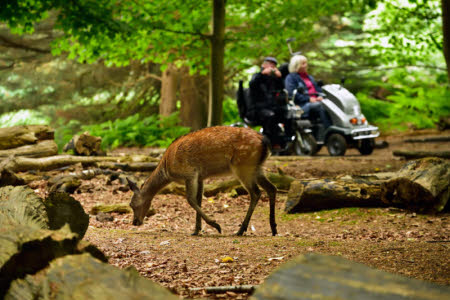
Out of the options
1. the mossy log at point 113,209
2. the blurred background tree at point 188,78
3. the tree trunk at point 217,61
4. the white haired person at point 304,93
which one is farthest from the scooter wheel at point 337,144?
the mossy log at point 113,209

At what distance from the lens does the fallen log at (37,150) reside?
10.3m

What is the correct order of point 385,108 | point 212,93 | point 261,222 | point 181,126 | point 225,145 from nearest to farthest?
point 225,145 < point 261,222 < point 212,93 < point 181,126 < point 385,108

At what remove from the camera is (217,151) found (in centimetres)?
639

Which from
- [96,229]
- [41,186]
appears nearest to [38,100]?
[41,186]

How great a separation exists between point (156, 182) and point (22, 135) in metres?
4.76

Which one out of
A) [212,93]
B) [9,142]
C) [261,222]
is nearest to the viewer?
[261,222]

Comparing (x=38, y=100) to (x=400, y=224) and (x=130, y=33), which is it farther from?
(x=400, y=224)

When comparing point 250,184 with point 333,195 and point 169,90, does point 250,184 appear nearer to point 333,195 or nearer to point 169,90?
point 333,195

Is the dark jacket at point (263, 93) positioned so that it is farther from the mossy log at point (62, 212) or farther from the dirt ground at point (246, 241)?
the mossy log at point (62, 212)

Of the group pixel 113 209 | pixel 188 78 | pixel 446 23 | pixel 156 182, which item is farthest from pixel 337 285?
pixel 188 78

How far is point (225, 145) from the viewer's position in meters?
6.36

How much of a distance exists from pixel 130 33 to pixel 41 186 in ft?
12.6

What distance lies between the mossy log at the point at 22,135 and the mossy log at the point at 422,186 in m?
6.93

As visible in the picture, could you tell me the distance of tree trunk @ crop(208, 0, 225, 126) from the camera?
12.1 m
